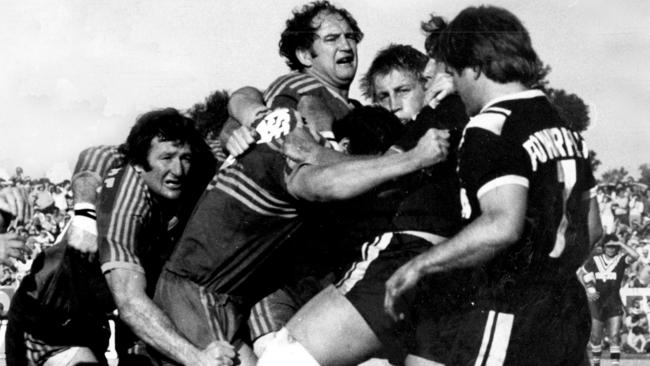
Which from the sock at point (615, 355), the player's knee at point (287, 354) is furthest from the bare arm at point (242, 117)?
the sock at point (615, 355)

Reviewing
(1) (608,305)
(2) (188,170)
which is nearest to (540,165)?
(2) (188,170)

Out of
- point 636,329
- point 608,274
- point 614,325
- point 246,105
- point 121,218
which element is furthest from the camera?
point 636,329

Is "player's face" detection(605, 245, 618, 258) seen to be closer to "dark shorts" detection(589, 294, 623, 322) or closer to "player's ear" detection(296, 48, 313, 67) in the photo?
"dark shorts" detection(589, 294, 623, 322)

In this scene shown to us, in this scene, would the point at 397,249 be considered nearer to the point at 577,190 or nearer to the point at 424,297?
the point at 424,297

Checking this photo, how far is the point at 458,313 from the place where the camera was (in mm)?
4258

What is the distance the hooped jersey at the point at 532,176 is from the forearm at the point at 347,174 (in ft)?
0.96

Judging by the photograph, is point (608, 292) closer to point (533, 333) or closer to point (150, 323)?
point (150, 323)

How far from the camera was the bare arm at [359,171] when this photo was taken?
13.9 feet

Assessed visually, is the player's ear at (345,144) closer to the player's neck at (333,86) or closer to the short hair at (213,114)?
the player's neck at (333,86)

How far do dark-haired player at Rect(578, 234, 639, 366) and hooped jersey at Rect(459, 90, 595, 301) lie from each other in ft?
27.9

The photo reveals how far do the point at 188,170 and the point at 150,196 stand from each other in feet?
0.85

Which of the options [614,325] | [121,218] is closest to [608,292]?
[614,325]

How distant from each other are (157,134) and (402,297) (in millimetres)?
2265

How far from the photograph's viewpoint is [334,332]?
4320 millimetres
